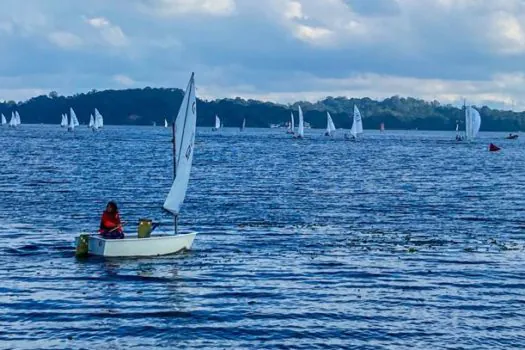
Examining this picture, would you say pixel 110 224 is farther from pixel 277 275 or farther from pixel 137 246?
pixel 277 275

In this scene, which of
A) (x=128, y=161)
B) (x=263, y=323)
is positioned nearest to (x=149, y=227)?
(x=263, y=323)

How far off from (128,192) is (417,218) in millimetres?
Result: 26072

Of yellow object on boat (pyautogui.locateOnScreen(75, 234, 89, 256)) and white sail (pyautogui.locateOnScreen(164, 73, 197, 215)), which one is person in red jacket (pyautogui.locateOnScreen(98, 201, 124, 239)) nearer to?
yellow object on boat (pyautogui.locateOnScreen(75, 234, 89, 256))

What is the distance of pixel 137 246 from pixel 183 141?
522 cm

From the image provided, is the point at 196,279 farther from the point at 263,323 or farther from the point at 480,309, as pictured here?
the point at 480,309

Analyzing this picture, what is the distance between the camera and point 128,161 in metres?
123

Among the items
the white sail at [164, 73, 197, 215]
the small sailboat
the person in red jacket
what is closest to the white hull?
the small sailboat

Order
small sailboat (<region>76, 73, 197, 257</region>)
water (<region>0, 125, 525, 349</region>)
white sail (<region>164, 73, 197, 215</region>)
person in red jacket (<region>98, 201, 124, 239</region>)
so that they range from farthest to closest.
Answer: white sail (<region>164, 73, 197, 215</region>) → person in red jacket (<region>98, 201, 124, 239</region>) → small sailboat (<region>76, 73, 197, 257</region>) → water (<region>0, 125, 525, 349</region>)

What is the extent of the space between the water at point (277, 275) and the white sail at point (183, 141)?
2.48 meters

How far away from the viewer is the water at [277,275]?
28188 millimetres

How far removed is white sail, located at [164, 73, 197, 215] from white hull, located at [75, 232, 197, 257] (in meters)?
2.56

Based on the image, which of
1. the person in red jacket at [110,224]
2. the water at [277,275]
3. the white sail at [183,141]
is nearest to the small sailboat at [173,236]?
the white sail at [183,141]

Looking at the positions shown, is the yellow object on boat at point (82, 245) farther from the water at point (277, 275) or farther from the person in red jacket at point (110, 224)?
the person in red jacket at point (110, 224)

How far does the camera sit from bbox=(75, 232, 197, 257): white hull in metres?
40.1
